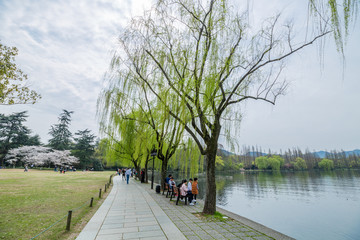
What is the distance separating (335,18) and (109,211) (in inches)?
348

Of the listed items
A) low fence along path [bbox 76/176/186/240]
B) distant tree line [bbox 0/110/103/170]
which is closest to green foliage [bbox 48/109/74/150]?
distant tree line [bbox 0/110/103/170]

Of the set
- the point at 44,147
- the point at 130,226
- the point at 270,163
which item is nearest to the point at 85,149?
the point at 44,147

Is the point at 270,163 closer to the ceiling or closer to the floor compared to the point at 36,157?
closer to the floor

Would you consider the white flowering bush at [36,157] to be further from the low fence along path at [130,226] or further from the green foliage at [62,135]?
the low fence along path at [130,226]

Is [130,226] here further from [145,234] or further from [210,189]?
[210,189]

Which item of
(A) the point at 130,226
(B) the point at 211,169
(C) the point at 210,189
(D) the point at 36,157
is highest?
(D) the point at 36,157

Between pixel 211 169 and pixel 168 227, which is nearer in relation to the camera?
pixel 168 227

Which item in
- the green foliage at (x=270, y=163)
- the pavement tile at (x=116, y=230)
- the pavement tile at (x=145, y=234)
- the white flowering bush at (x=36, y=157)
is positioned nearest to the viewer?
the pavement tile at (x=145, y=234)

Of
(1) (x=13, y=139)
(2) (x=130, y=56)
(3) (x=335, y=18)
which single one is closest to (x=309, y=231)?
(3) (x=335, y=18)

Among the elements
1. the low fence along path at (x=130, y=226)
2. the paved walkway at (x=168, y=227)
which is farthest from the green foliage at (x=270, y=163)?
the low fence along path at (x=130, y=226)

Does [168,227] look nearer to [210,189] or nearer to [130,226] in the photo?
[130,226]

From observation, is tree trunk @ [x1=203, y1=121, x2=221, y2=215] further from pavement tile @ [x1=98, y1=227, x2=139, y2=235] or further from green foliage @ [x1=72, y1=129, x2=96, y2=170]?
green foliage @ [x1=72, y1=129, x2=96, y2=170]

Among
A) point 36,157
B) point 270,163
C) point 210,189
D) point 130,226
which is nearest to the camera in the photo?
point 130,226

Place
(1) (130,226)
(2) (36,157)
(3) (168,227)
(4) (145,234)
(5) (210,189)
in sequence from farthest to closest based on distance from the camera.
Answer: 1. (2) (36,157)
2. (5) (210,189)
3. (1) (130,226)
4. (3) (168,227)
5. (4) (145,234)
